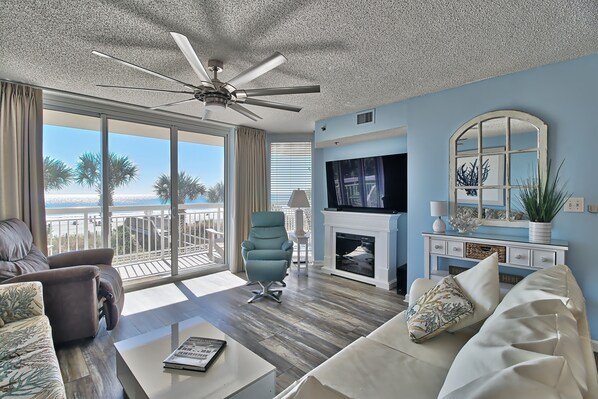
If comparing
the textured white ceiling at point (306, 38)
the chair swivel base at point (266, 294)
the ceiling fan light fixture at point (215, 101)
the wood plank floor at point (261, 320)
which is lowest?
the wood plank floor at point (261, 320)

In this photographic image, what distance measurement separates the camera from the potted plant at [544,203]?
2.39 metres

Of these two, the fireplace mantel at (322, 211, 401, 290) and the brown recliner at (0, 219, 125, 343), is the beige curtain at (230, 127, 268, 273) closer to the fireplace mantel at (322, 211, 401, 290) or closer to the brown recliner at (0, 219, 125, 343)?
the fireplace mantel at (322, 211, 401, 290)

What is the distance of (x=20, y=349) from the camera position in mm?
1556

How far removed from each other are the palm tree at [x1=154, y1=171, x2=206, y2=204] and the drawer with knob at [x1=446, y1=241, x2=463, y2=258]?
3.68 metres

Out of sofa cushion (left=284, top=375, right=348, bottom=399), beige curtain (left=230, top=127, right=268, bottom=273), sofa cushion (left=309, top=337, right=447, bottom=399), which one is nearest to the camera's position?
sofa cushion (left=284, top=375, right=348, bottom=399)

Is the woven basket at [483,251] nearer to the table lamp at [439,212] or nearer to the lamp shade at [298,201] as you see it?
the table lamp at [439,212]

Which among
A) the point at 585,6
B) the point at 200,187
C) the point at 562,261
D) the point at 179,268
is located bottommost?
the point at 179,268

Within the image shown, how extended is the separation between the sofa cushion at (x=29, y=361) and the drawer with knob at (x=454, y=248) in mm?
3142

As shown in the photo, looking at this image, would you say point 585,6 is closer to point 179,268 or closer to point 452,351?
point 452,351

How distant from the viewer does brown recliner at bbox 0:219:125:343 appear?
7.40 ft

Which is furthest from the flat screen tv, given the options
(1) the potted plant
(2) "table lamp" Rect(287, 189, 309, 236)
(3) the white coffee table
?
(3) the white coffee table

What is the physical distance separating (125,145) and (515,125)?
4.71 metres

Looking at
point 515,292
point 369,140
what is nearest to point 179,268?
point 369,140

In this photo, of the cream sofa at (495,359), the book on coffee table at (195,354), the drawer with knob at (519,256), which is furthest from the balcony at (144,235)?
the cream sofa at (495,359)
